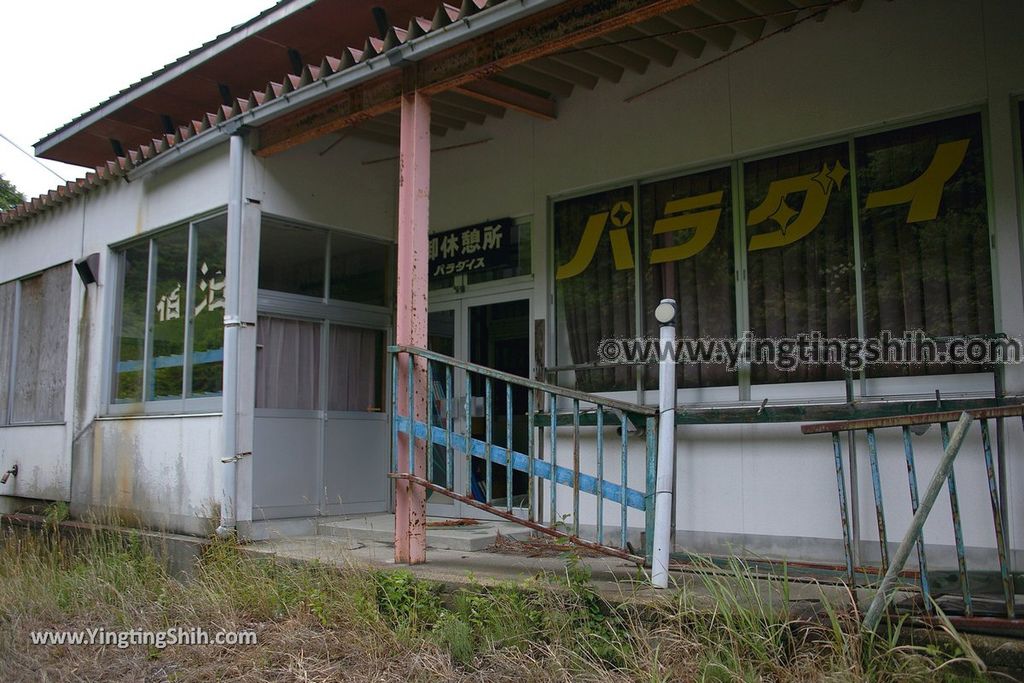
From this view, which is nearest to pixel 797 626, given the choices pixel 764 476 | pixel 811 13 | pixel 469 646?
pixel 469 646

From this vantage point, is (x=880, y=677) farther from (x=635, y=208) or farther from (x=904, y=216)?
(x=635, y=208)

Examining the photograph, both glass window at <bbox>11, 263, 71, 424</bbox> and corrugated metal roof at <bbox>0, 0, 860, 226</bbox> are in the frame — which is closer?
corrugated metal roof at <bbox>0, 0, 860, 226</bbox>

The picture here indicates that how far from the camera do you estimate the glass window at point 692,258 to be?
5.98 metres

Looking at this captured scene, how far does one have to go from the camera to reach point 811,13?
554 cm

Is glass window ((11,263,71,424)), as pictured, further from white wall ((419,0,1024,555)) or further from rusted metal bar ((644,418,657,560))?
rusted metal bar ((644,418,657,560))

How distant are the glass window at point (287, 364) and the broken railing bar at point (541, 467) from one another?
225 cm

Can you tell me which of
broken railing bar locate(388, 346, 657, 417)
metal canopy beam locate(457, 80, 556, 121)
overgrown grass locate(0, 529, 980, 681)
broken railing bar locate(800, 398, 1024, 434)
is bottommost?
overgrown grass locate(0, 529, 980, 681)

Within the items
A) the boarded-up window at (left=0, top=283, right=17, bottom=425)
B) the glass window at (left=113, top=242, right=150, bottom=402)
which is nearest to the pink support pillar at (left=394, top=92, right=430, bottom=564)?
the glass window at (left=113, top=242, right=150, bottom=402)

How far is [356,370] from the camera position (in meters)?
7.95

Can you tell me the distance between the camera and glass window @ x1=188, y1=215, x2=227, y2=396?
6.93 m

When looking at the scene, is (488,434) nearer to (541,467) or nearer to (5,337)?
(541,467)

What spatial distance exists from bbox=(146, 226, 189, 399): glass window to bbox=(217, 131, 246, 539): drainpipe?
105cm

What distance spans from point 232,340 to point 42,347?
4389 mm

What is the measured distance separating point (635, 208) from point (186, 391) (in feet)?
14.0
